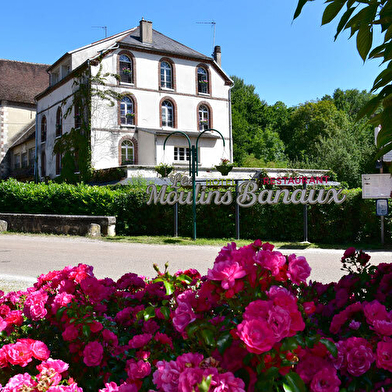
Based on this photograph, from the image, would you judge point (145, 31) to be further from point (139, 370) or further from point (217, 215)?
point (139, 370)

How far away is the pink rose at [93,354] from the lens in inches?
83.8

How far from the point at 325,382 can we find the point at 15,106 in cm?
4827

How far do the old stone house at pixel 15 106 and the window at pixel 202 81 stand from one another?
62.4 feet

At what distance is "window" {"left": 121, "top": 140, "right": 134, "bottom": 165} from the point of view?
3173cm

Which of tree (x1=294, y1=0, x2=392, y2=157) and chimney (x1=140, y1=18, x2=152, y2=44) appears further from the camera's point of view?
chimney (x1=140, y1=18, x2=152, y2=44)

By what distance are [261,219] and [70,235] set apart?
731cm

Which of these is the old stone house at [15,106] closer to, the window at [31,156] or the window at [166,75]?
the window at [31,156]

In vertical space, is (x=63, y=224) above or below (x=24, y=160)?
below

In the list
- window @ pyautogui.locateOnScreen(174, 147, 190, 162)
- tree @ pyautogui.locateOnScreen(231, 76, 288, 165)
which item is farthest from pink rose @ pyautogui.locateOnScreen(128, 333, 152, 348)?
tree @ pyautogui.locateOnScreen(231, 76, 288, 165)

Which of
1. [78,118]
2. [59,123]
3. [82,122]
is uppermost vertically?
[59,123]

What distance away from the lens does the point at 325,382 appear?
158cm

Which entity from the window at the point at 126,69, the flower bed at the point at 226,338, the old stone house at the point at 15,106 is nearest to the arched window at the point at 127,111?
the window at the point at 126,69

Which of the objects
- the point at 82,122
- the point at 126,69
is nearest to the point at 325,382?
the point at 82,122

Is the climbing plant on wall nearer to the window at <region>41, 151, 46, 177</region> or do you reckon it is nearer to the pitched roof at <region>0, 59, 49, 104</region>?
the window at <region>41, 151, 46, 177</region>
